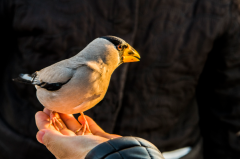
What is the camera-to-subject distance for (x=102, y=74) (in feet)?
3.09

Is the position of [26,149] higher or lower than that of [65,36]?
lower

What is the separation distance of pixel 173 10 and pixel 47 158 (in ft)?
4.10

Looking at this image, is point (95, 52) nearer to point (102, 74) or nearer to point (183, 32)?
point (102, 74)

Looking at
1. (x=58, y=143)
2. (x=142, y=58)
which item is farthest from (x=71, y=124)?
(x=142, y=58)

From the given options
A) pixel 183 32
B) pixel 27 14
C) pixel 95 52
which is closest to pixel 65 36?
pixel 27 14

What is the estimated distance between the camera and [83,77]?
90cm

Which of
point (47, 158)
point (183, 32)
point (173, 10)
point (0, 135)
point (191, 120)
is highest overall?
point (173, 10)

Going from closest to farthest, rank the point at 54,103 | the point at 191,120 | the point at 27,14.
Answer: the point at 54,103 < the point at 27,14 < the point at 191,120

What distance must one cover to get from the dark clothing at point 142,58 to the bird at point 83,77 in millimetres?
313

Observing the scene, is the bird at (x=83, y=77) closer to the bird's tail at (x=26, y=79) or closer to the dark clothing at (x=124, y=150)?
the bird's tail at (x=26, y=79)

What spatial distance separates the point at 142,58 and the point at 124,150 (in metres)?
0.80

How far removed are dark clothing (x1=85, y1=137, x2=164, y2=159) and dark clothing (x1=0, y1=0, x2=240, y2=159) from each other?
61 centimetres

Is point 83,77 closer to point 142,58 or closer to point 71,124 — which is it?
point 71,124

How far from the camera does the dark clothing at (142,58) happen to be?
4.12 ft
